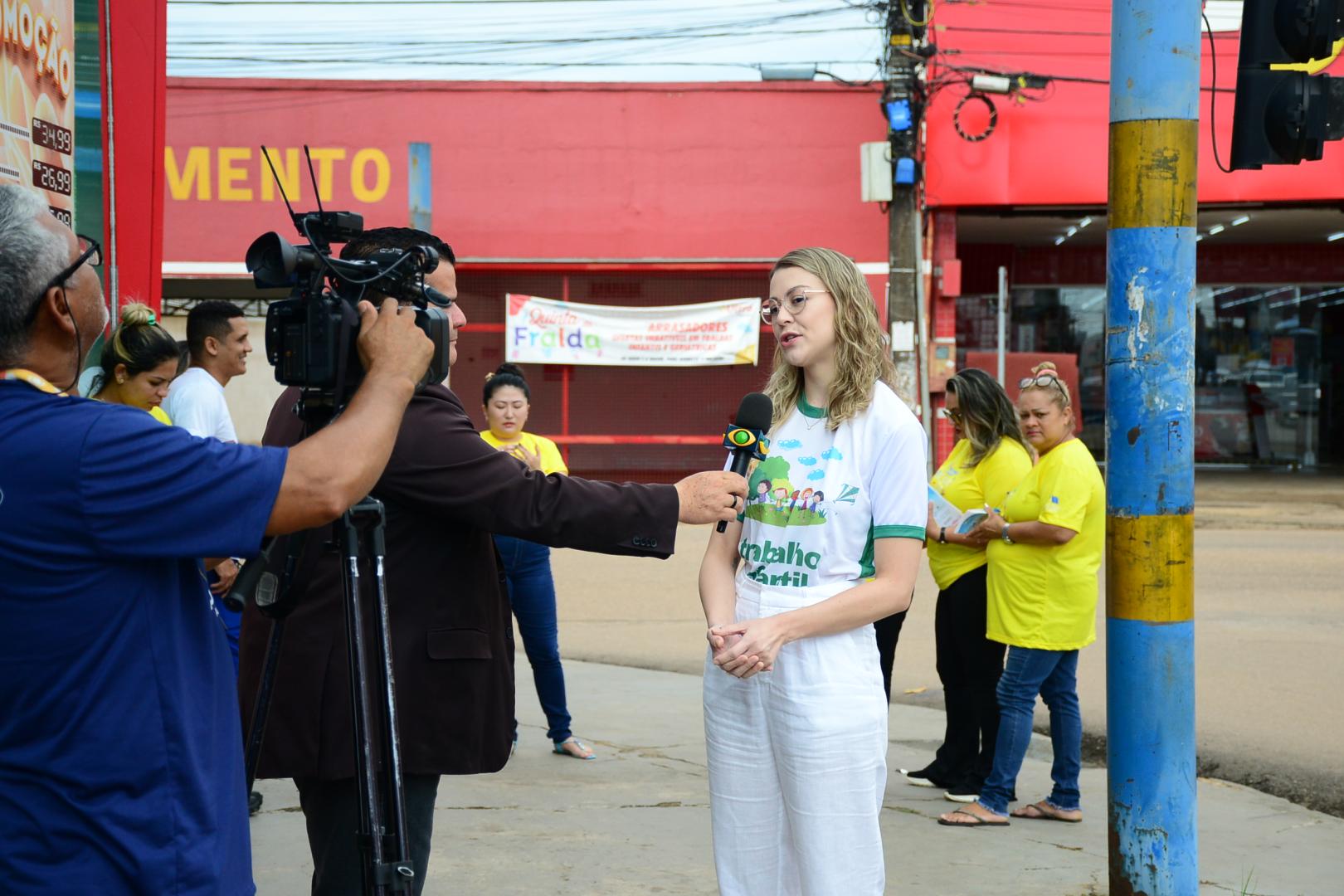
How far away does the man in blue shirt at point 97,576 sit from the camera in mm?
1948

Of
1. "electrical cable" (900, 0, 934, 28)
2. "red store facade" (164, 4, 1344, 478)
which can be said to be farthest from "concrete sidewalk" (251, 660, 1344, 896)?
"red store facade" (164, 4, 1344, 478)

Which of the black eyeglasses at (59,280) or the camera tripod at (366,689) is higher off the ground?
the black eyeglasses at (59,280)

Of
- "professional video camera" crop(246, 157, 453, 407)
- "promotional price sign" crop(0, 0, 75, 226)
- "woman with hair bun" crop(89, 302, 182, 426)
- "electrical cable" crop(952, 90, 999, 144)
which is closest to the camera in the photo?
"professional video camera" crop(246, 157, 453, 407)

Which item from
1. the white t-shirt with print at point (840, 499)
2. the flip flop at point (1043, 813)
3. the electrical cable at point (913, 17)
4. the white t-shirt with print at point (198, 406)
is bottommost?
the flip flop at point (1043, 813)

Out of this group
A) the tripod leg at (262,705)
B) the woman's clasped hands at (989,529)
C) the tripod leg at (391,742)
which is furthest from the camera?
the woman's clasped hands at (989,529)

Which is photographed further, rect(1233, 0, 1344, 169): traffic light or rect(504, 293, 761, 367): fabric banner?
rect(504, 293, 761, 367): fabric banner

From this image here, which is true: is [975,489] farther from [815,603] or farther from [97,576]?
[97,576]

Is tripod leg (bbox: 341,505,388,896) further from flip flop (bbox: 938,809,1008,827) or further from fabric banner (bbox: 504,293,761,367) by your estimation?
fabric banner (bbox: 504,293,761,367)

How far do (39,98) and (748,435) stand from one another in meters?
3.58

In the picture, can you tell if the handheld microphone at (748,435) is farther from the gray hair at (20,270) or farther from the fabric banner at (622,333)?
the fabric banner at (622,333)

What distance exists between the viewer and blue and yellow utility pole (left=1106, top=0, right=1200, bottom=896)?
3795 millimetres

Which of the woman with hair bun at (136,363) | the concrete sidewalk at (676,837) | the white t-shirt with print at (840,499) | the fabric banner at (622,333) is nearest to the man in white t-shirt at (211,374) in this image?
A: the woman with hair bun at (136,363)

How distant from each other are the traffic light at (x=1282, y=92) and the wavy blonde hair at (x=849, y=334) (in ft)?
6.65

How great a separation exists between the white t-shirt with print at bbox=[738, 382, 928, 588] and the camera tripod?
1.02 metres
